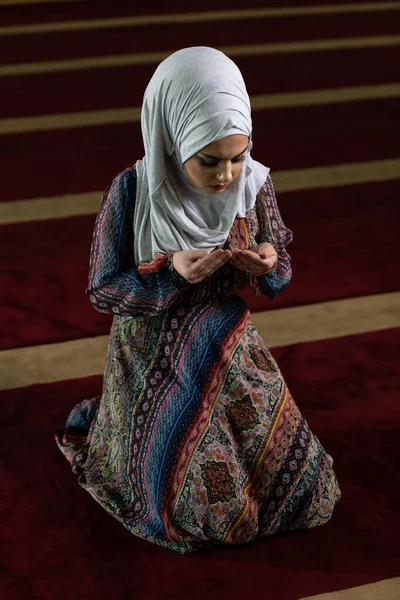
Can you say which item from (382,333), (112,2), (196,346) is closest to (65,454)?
(196,346)

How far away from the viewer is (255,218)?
189cm

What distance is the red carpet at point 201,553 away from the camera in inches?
77.7

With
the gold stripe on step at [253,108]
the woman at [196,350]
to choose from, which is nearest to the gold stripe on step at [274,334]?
the woman at [196,350]

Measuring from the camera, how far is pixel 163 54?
5.41 metres

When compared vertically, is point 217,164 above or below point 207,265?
above

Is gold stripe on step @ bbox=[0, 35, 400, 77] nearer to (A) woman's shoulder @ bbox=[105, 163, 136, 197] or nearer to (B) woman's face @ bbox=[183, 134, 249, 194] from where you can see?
(A) woman's shoulder @ bbox=[105, 163, 136, 197]

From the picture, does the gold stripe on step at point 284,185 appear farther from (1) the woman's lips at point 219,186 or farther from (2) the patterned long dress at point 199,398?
(1) the woman's lips at point 219,186

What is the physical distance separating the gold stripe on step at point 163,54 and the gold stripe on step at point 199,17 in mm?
677

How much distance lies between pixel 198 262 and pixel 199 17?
486cm

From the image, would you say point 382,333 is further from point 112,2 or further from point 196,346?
point 112,2

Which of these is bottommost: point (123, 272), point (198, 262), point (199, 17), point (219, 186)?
point (199, 17)

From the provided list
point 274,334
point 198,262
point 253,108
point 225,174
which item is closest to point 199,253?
point 198,262

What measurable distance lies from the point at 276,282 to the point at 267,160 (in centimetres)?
222

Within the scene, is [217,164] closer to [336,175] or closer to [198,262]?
[198,262]
